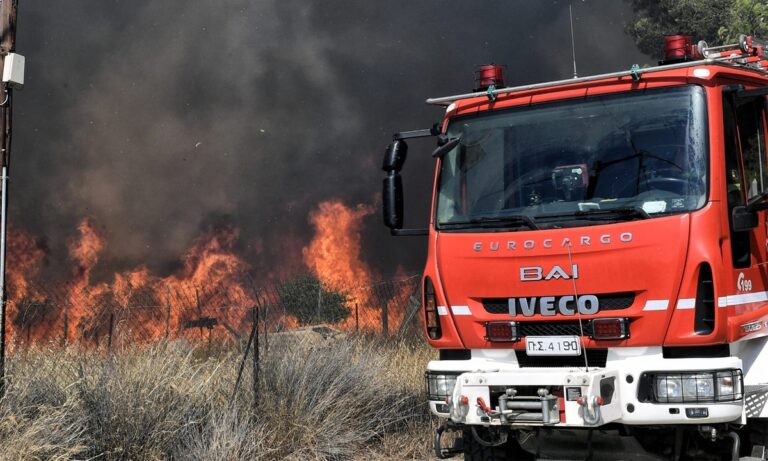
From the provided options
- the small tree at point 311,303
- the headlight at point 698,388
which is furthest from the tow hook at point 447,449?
the small tree at point 311,303

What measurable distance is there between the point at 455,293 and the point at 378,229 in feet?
63.4

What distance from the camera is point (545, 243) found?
6516 mm

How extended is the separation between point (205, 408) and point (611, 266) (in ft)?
12.2

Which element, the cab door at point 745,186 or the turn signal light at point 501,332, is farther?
the turn signal light at point 501,332

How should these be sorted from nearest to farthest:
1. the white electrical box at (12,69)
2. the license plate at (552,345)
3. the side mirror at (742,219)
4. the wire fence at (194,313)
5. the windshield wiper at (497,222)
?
the side mirror at (742,219)
the license plate at (552,345)
the windshield wiper at (497,222)
the white electrical box at (12,69)
the wire fence at (194,313)

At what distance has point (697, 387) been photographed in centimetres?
596

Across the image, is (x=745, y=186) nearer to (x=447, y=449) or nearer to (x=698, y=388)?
(x=698, y=388)

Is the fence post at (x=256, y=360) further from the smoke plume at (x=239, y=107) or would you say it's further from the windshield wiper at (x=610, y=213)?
the smoke plume at (x=239, y=107)

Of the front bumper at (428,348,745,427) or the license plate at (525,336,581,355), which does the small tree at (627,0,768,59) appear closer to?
the license plate at (525,336,581,355)

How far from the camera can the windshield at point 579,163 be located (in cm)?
631

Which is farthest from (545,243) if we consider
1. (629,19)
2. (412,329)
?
(629,19)

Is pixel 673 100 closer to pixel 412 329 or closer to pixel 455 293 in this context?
pixel 455 293

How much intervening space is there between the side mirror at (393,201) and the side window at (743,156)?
92.5 inches

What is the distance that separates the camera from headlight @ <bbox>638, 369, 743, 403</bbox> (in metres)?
5.94
